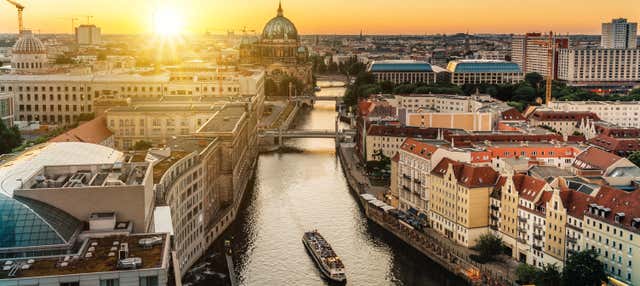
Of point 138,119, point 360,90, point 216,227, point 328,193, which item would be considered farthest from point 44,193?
point 360,90

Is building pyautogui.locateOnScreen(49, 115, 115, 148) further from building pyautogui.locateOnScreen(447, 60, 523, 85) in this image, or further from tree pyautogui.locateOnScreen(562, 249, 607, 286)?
building pyautogui.locateOnScreen(447, 60, 523, 85)

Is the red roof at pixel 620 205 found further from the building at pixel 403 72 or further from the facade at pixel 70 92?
the building at pixel 403 72

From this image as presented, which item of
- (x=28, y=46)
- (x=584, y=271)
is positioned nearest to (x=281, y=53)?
(x=28, y=46)

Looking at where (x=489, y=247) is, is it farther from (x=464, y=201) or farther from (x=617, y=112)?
(x=617, y=112)

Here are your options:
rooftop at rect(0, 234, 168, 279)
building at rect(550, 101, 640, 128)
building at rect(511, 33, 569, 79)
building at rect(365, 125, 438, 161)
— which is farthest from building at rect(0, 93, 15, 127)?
building at rect(511, 33, 569, 79)

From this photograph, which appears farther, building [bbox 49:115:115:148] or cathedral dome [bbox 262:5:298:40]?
cathedral dome [bbox 262:5:298:40]

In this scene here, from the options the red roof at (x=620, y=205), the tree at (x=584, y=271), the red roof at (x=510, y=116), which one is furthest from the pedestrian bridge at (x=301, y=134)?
the tree at (x=584, y=271)

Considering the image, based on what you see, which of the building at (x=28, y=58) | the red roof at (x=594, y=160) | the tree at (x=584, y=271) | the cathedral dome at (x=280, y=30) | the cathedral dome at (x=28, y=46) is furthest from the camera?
the cathedral dome at (x=280, y=30)
